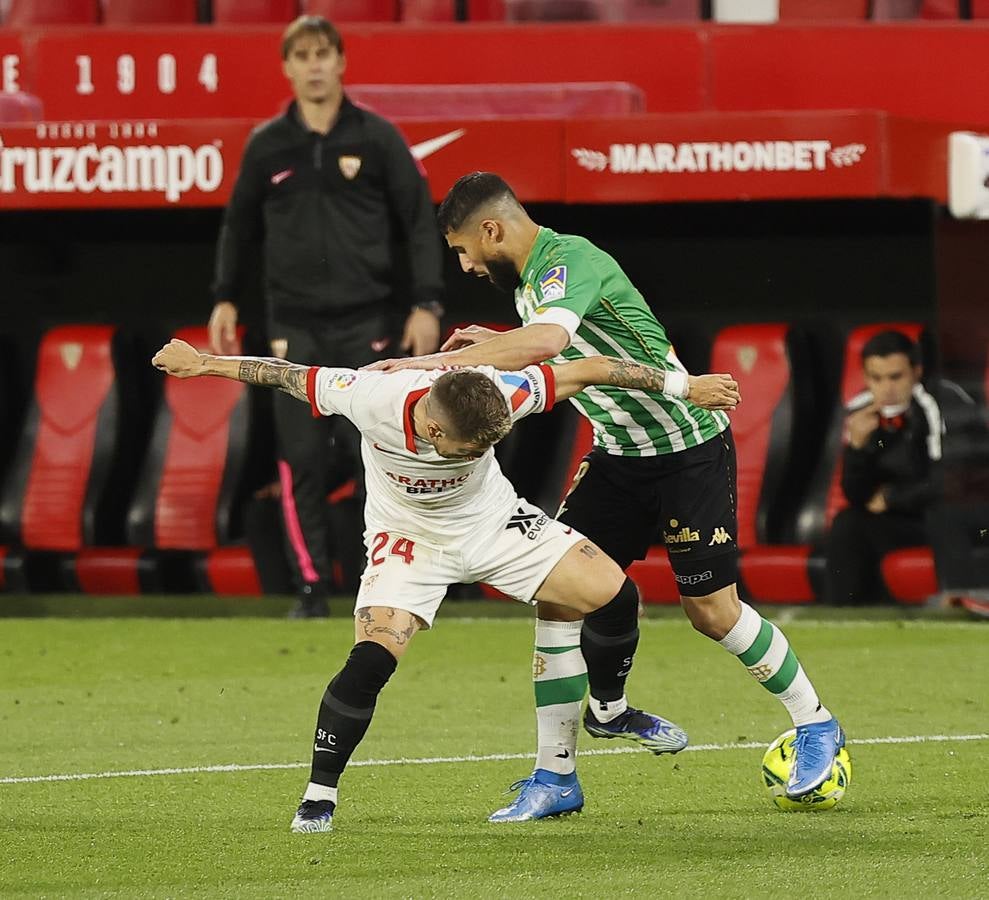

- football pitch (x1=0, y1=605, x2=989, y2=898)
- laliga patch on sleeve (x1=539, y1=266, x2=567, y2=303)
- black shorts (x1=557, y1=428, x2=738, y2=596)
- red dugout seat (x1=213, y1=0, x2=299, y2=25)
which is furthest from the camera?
red dugout seat (x1=213, y1=0, x2=299, y2=25)

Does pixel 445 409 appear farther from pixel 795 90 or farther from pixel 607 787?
pixel 795 90

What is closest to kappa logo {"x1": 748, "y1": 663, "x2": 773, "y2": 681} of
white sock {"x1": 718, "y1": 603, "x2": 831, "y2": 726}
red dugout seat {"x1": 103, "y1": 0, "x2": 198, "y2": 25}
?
white sock {"x1": 718, "y1": 603, "x2": 831, "y2": 726}

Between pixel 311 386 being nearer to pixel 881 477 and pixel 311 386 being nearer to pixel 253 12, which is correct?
pixel 881 477

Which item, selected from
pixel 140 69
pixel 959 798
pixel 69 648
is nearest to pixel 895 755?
pixel 959 798

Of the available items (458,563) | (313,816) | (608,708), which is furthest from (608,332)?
(313,816)

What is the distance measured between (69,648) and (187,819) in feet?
11.5

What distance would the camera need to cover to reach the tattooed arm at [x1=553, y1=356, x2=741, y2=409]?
523 cm

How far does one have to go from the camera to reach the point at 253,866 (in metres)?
4.85

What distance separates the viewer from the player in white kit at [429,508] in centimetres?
512

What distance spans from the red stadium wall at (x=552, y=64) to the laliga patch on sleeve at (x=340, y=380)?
21.6ft

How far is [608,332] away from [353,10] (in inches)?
288

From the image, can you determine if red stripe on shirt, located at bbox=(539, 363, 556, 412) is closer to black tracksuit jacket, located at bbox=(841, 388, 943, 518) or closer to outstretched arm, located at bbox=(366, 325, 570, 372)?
outstretched arm, located at bbox=(366, 325, 570, 372)

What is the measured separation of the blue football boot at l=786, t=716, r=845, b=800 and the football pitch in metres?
0.11

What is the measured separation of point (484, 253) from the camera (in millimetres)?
5613
